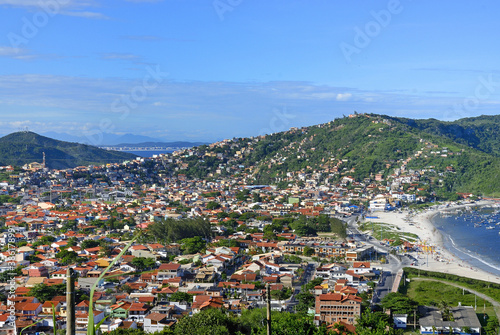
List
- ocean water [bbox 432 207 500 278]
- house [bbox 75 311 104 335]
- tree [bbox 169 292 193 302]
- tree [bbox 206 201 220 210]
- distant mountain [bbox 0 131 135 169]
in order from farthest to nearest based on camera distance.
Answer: distant mountain [bbox 0 131 135 169] → tree [bbox 206 201 220 210] → ocean water [bbox 432 207 500 278] → tree [bbox 169 292 193 302] → house [bbox 75 311 104 335]

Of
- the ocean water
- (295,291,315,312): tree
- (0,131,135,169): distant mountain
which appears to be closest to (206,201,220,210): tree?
the ocean water

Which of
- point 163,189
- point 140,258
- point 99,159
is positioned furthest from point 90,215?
point 99,159

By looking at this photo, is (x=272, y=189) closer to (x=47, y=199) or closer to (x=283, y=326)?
(x=47, y=199)

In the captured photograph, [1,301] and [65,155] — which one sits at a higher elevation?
[65,155]

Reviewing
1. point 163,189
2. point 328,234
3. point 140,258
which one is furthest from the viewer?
point 163,189

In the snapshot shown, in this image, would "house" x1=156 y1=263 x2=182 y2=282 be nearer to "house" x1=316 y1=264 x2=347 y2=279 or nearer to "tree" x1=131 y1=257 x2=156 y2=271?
"tree" x1=131 y1=257 x2=156 y2=271
